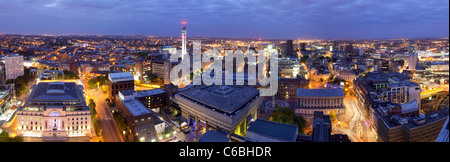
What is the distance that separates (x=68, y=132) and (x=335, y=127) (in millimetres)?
8831

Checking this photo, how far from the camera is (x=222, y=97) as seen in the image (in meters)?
9.46

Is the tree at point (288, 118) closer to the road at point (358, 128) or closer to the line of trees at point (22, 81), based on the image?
the road at point (358, 128)

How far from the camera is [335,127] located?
9938mm

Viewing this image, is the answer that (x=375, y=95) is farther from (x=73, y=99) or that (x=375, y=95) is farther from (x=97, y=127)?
(x=73, y=99)

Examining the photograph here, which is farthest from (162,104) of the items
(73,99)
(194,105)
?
(73,99)

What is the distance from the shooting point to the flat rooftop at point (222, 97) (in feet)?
29.7

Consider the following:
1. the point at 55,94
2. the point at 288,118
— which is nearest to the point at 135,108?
the point at 55,94

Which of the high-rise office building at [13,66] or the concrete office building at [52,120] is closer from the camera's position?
the concrete office building at [52,120]

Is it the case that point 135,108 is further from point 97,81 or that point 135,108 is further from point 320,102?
point 97,81
